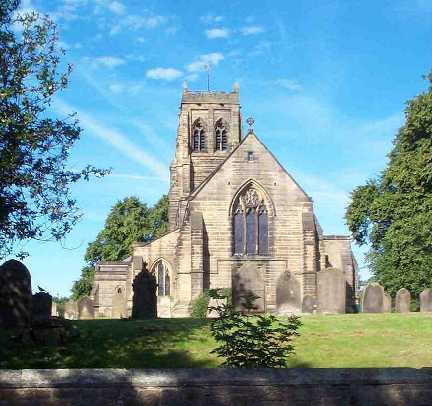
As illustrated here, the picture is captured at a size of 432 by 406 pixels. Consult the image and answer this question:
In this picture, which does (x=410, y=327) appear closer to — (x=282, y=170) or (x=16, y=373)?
(x=16, y=373)

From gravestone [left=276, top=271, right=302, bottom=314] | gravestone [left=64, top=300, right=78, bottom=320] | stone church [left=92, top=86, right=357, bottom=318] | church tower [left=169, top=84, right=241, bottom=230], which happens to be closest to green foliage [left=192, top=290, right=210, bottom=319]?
stone church [left=92, top=86, right=357, bottom=318]

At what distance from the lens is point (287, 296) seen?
21000 millimetres

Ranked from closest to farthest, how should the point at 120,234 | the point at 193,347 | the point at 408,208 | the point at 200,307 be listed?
1. the point at 193,347
2. the point at 200,307
3. the point at 408,208
4. the point at 120,234

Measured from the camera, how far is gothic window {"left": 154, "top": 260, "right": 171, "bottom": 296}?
38156 mm

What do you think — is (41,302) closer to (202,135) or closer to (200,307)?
(200,307)

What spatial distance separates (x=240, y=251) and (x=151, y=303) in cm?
1241

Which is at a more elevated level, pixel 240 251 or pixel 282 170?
pixel 282 170

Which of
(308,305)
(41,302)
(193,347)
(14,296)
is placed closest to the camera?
(193,347)

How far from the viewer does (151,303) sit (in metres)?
22.2

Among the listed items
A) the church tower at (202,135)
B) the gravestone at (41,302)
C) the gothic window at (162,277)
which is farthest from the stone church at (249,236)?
the church tower at (202,135)

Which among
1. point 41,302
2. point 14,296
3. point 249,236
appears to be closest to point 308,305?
point 41,302

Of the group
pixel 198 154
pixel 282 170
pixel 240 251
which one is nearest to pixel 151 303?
pixel 240 251

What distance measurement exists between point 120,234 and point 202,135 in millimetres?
13423

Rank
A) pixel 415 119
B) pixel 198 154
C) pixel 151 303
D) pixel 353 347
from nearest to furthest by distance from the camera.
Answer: pixel 353 347 < pixel 151 303 < pixel 415 119 < pixel 198 154
